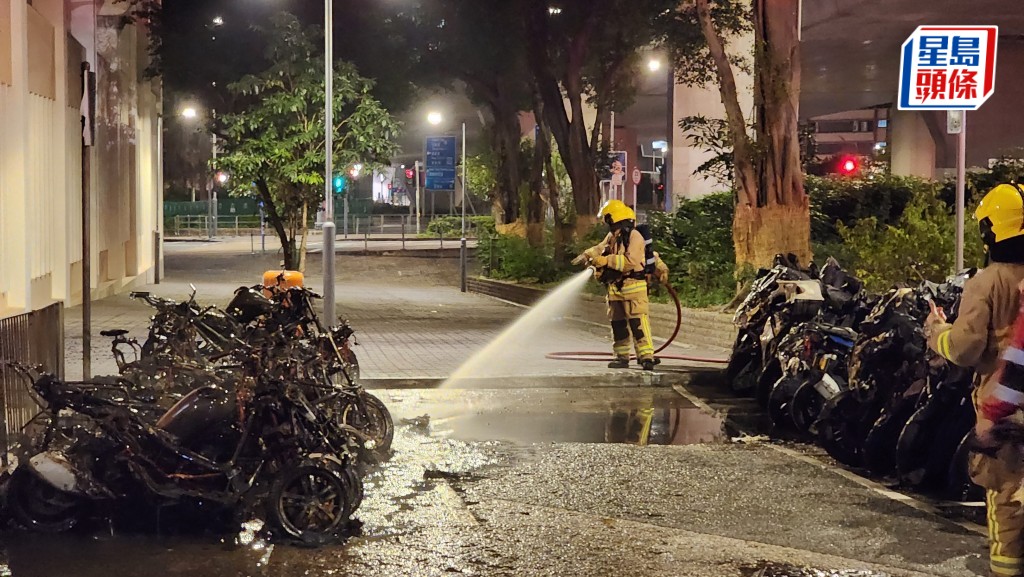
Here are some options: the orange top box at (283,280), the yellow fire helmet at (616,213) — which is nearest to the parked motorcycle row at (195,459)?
the orange top box at (283,280)

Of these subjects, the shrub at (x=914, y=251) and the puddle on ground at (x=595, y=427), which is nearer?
the puddle on ground at (x=595, y=427)

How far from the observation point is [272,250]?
40.0m

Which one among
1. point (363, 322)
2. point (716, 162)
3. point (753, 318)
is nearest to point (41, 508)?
point (753, 318)

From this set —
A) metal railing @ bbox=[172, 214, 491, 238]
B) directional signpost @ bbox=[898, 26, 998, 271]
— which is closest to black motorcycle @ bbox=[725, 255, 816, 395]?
directional signpost @ bbox=[898, 26, 998, 271]

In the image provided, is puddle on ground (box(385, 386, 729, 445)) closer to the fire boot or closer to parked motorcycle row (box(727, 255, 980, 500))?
the fire boot

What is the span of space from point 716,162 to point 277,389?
13.3 meters

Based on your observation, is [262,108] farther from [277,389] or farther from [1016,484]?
[1016,484]

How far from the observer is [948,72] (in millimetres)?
11109

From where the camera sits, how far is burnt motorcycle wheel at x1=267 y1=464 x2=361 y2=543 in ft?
19.3

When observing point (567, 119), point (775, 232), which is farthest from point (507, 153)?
point (775, 232)

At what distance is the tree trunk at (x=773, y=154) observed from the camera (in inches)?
615

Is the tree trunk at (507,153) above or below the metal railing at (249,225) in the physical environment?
above

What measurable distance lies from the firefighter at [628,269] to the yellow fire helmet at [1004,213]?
670 cm

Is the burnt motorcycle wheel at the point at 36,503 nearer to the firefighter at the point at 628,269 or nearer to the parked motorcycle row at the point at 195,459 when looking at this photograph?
the parked motorcycle row at the point at 195,459
